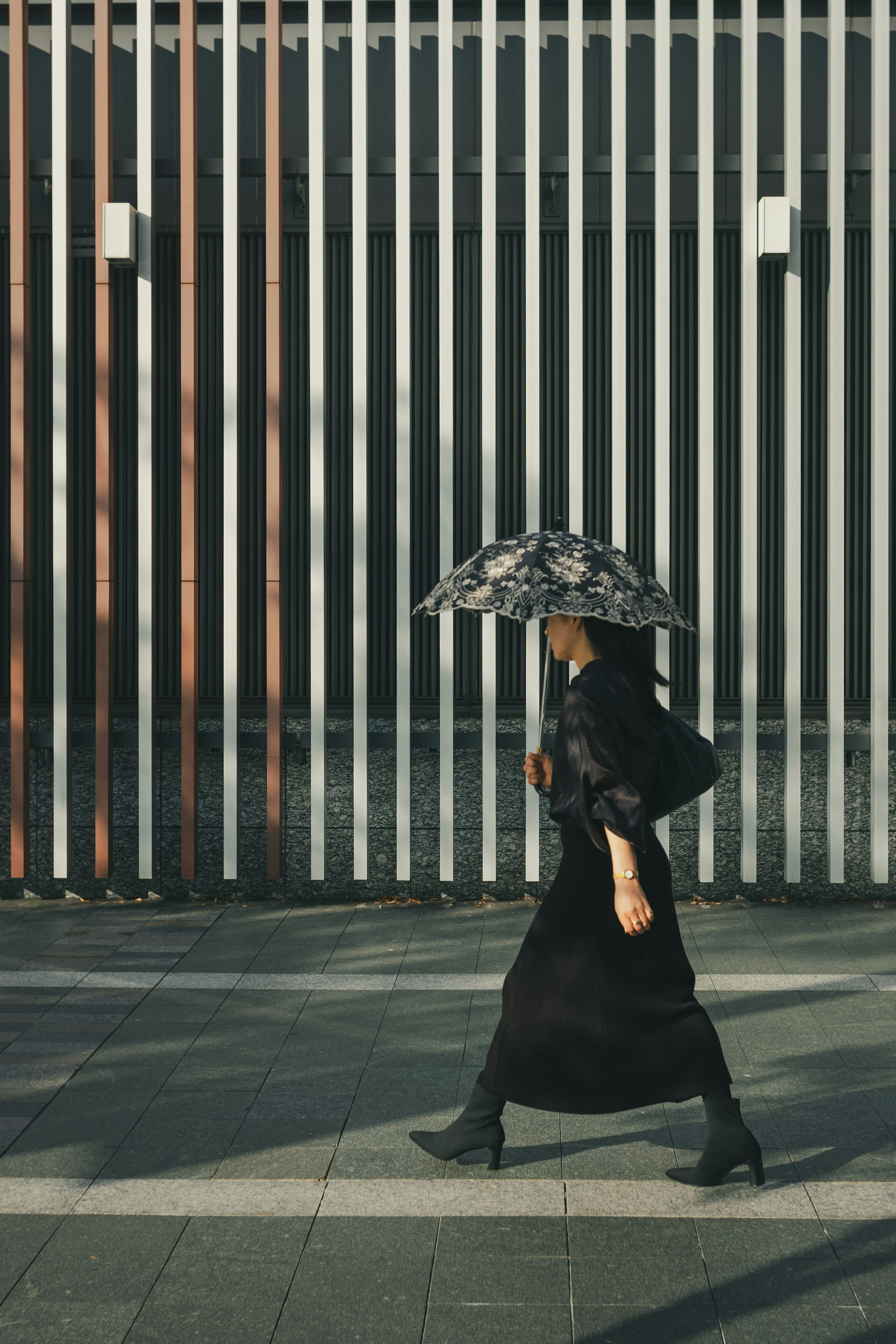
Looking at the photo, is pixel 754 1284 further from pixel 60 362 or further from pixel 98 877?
pixel 60 362

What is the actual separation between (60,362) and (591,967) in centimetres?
529

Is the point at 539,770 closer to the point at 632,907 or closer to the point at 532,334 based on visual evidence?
the point at 632,907

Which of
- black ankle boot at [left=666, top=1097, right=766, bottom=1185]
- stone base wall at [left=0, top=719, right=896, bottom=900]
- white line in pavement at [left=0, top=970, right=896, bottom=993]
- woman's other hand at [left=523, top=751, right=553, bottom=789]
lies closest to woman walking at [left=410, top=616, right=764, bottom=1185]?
black ankle boot at [left=666, top=1097, right=766, bottom=1185]

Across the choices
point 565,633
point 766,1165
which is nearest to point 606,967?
point 766,1165

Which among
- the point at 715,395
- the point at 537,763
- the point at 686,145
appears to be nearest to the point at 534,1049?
the point at 537,763

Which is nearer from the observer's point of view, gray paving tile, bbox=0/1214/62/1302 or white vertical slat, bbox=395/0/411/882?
gray paving tile, bbox=0/1214/62/1302

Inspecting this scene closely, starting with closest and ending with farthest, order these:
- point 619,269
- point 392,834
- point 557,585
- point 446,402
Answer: point 557,585 → point 619,269 → point 446,402 → point 392,834

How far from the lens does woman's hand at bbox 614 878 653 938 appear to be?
11.5ft

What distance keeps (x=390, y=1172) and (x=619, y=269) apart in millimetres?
5107

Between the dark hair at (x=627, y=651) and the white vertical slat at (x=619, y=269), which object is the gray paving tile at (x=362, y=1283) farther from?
the white vertical slat at (x=619, y=269)

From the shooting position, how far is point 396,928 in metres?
7.13

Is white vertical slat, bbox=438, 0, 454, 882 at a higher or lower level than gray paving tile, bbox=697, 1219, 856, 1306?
higher

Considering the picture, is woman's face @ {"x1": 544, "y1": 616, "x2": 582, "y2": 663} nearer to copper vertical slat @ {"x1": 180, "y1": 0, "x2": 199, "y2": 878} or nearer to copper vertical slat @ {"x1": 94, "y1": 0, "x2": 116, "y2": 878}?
copper vertical slat @ {"x1": 180, "y1": 0, "x2": 199, "y2": 878}

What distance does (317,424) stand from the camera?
24.0ft
